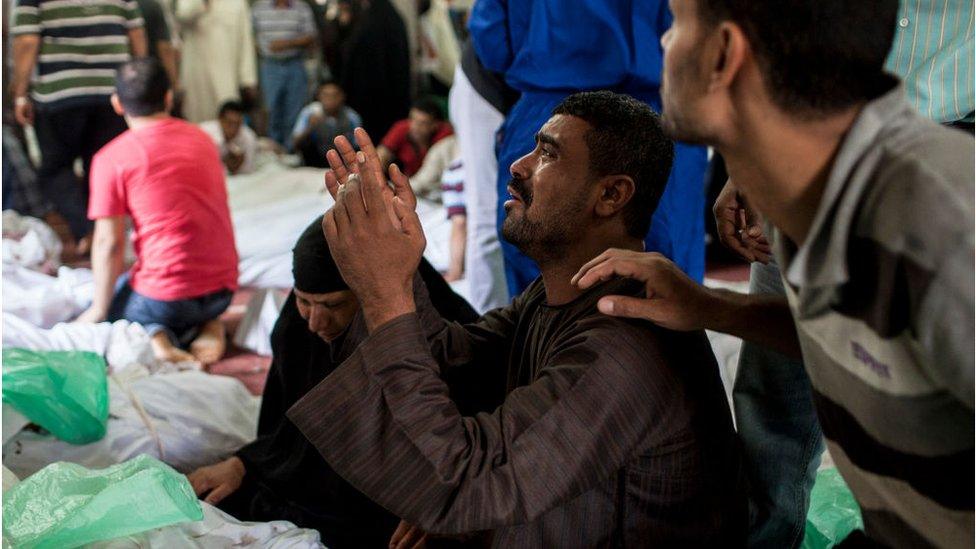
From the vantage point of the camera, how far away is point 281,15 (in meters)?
7.05

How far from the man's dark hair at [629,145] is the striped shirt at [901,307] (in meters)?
0.53

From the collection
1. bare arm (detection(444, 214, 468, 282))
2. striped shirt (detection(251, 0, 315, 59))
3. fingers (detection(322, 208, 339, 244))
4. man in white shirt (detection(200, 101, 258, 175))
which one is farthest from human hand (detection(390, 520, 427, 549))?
striped shirt (detection(251, 0, 315, 59))

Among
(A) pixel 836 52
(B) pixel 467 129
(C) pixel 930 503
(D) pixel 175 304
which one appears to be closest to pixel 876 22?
(A) pixel 836 52

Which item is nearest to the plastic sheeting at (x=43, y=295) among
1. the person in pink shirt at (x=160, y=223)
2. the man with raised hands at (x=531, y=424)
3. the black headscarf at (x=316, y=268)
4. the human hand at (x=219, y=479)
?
the person in pink shirt at (x=160, y=223)

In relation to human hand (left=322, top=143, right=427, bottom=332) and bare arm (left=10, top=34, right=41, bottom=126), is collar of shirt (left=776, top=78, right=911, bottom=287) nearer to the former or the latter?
human hand (left=322, top=143, right=427, bottom=332)

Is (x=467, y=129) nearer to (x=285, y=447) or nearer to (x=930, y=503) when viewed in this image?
(x=285, y=447)

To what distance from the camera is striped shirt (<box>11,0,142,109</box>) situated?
4.36m

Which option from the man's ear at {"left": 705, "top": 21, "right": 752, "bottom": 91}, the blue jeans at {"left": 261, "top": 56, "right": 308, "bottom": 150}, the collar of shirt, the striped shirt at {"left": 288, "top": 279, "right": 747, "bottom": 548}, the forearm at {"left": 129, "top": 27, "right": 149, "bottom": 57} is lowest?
the blue jeans at {"left": 261, "top": 56, "right": 308, "bottom": 150}

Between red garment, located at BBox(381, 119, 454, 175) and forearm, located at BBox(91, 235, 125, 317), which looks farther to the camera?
red garment, located at BBox(381, 119, 454, 175)

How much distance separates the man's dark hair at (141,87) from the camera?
10.9 feet

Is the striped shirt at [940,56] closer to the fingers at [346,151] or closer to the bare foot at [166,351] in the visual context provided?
the fingers at [346,151]

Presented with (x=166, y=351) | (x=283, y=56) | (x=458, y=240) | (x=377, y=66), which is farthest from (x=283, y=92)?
(x=166, y=351)

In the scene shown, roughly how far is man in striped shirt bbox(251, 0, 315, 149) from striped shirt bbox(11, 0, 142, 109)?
2604mm

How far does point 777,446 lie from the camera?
5.21 feet
